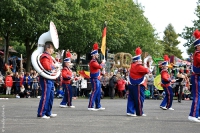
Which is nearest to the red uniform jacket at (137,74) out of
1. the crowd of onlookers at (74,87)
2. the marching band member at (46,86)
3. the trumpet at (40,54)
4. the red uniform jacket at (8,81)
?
the trumpet at (40,54)

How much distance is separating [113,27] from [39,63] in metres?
36.1

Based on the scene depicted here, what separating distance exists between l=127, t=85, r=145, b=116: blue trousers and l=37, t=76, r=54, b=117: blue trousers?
247 cm

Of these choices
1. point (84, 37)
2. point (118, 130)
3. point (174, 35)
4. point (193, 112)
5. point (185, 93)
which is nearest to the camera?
point (118, 130)

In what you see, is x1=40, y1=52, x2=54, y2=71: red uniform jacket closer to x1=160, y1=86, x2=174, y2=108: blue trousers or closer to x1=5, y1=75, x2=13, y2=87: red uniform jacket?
x1=160, y1=86, x2=174, y2=108: blue trousers

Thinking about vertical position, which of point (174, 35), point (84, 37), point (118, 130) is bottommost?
point (118, 130)

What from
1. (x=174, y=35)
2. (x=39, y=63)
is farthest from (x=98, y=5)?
(x=174, y=35)

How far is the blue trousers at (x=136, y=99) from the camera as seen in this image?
14281 mm

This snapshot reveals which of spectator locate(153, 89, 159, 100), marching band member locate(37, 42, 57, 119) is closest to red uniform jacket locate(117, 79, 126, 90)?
spectator locate(153, 89, 159, 100)

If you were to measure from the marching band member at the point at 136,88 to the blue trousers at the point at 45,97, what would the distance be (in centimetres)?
246

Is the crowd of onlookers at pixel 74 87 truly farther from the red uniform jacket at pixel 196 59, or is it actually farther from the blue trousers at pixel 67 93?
the red uniform jacket at pixel 196 59

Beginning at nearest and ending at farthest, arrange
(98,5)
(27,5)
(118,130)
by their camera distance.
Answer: (118,130) < (27,5) < (98,5)

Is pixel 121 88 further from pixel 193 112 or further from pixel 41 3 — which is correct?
pixel 193 112

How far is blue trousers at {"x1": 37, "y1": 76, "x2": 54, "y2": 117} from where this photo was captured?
13.1m

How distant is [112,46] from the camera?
51125mm
